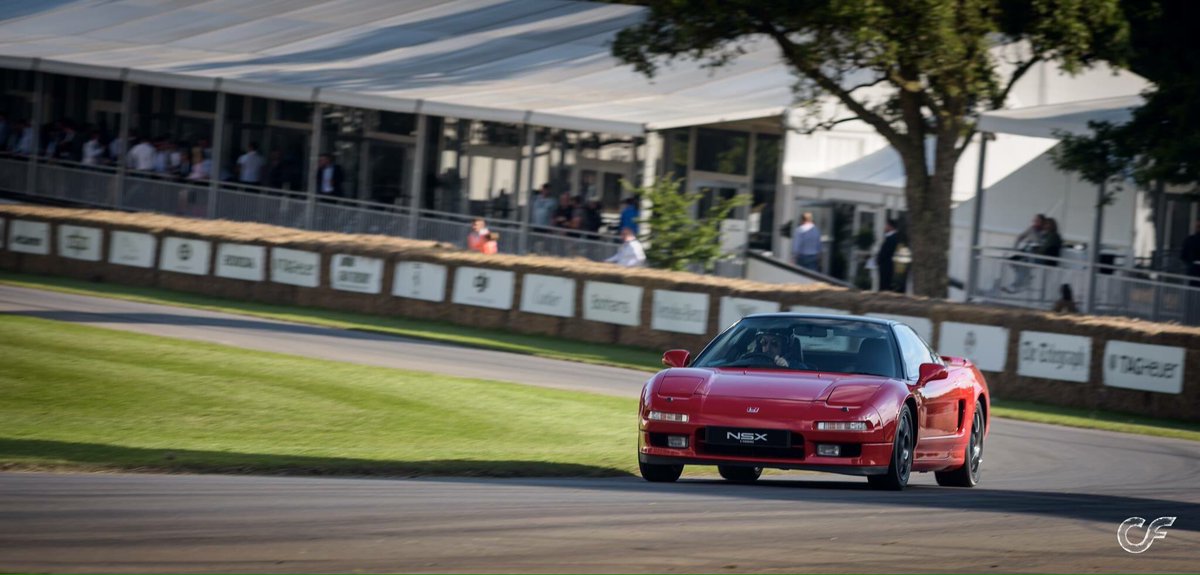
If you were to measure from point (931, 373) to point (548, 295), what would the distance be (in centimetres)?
1495

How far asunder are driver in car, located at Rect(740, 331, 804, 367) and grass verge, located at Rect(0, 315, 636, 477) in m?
1.54

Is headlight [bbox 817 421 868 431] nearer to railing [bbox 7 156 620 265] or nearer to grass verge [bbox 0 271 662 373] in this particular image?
grass verge [bbox 0 271 662 373]

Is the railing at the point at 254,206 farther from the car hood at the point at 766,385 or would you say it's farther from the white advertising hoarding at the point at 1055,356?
the car hood at the point at 766,385

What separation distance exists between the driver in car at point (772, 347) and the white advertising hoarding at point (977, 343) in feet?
36.0

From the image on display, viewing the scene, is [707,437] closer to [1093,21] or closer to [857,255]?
[1093,21]

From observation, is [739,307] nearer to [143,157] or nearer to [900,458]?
[900,458]

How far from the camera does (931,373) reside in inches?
460

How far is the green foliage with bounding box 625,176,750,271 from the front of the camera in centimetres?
2964

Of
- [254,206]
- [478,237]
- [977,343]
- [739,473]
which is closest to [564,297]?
[478,237]

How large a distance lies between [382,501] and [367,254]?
1913 cm

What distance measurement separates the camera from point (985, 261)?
28.5 meters

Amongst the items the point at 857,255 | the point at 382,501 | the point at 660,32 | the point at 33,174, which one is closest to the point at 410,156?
the point at 33,174

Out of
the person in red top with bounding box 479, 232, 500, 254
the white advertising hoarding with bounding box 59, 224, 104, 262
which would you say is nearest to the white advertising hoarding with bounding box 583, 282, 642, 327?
the person in red top with bounding box 479, 232, 500, 254

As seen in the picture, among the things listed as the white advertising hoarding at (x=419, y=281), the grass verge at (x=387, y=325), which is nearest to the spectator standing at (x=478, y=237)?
the white advertising hoarding at (x=419, y=281)
